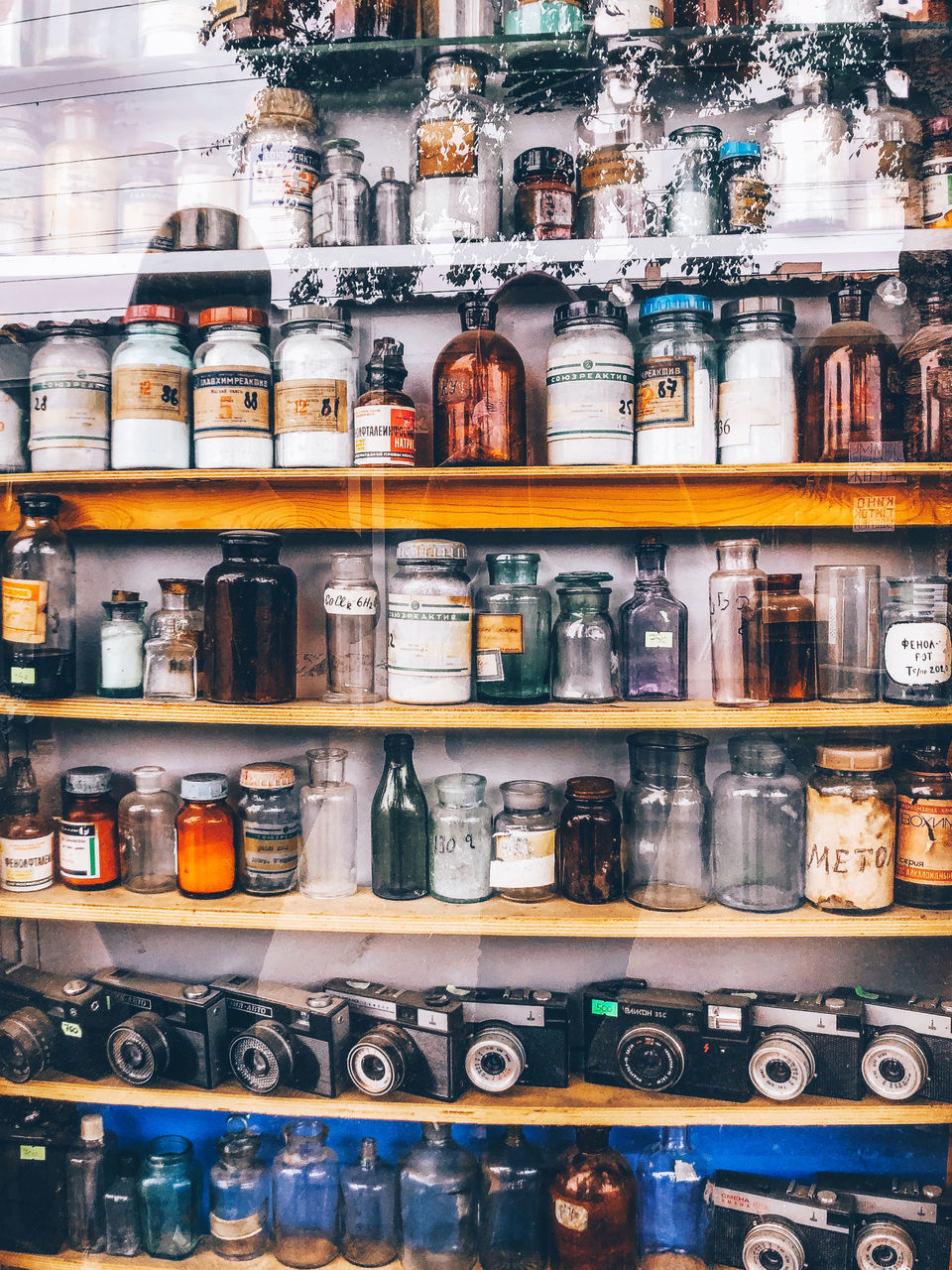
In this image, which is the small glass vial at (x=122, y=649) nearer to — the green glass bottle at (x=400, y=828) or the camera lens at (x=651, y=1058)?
the green glass bottle at (x=400, y=828)

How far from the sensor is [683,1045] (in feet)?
→ 4.67

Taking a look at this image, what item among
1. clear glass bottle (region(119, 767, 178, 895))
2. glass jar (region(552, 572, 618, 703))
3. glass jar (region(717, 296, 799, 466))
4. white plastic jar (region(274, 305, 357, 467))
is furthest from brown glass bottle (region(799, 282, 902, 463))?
clear glass bottle (region(119, 767, 178, 895))

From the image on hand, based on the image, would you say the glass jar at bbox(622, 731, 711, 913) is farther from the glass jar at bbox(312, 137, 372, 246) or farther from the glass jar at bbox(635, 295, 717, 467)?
the glass jar at bbox(312, 137, 372, 246)

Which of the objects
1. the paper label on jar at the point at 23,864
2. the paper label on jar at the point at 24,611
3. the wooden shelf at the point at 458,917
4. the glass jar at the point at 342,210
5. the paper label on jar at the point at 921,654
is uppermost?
the glass jar at the point at 342,210

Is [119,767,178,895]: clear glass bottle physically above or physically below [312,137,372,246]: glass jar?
below

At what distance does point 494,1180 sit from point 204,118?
197 centimetres

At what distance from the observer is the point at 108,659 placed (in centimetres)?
151

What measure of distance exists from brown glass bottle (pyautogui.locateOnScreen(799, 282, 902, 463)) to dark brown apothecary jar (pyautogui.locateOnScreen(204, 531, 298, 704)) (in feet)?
3.05

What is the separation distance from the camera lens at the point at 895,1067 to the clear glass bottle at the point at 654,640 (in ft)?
2.20

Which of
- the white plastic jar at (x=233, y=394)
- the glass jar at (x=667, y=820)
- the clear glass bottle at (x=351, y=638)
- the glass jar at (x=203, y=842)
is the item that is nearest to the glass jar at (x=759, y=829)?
the glass jar at (x=667, y=820)

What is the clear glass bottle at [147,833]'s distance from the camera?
1.55 meters

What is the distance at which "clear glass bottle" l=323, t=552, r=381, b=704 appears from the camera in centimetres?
149

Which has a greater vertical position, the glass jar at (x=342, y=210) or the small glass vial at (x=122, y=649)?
the glass jar at (x=342, y=210)

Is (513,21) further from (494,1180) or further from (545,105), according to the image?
(494,1180)
